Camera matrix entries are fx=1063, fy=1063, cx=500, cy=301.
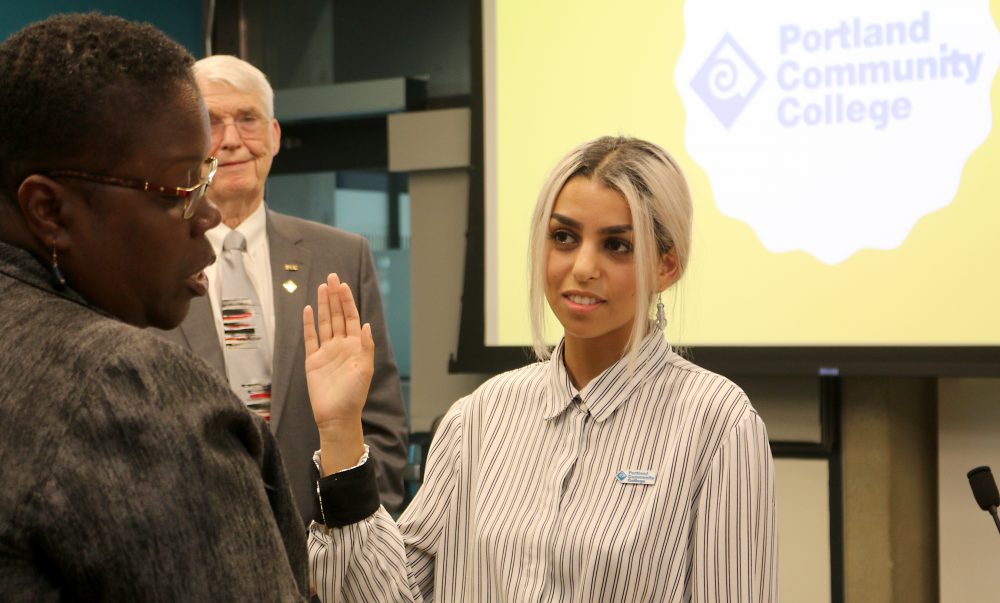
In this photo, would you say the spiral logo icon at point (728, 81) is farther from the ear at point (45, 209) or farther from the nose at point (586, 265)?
the ear at point (45, 209)

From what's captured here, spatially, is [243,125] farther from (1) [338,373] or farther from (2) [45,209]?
(2) [45,209]

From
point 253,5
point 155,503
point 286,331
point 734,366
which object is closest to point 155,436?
point 155,503

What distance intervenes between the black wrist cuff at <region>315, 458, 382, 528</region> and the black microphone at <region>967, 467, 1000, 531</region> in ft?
Result: 3.59

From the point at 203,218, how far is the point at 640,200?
85cm

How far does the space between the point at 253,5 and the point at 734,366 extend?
2.86 meters

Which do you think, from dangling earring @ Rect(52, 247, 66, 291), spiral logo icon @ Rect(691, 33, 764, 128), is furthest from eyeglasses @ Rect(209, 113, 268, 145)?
spiral logo icon @ Rect(691, 33, 764, 128)

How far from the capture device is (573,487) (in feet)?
5.20

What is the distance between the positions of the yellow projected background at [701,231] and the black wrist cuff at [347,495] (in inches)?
59.6

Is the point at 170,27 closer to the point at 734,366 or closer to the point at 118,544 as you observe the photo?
the point at 734,366

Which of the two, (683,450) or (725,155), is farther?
(725,155)

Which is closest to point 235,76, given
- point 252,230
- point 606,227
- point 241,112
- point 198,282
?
point 241,112

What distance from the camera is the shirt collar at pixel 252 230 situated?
2.12 meters

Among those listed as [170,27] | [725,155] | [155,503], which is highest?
[170,27]

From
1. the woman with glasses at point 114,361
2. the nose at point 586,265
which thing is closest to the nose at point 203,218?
the woman with glasses at point 114,361
